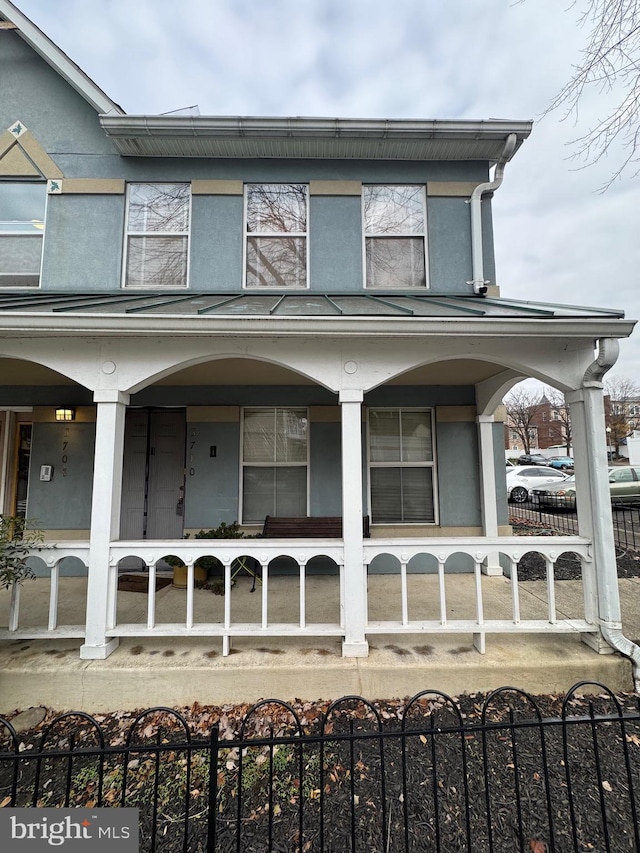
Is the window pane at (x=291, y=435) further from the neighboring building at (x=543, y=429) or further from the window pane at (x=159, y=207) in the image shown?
the neighboring building at (x=543, y=429)

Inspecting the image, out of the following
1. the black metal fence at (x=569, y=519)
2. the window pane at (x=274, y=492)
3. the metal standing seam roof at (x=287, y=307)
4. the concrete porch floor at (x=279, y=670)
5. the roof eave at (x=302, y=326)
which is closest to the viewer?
the concrete porch floor at (x=279, y=670)

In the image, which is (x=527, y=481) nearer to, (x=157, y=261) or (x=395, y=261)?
(x=395, y=261)

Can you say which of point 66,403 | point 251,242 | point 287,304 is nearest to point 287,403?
point 287,304

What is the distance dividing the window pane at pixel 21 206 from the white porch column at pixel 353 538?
5314 millimetres

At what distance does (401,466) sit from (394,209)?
3745 millimetres

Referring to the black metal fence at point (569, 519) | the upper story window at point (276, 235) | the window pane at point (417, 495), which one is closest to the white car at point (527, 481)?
the black metal fence at point (569, 519)

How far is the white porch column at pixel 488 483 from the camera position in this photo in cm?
545

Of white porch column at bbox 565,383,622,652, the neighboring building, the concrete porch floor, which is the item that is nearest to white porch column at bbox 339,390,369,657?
the concrete porch floor

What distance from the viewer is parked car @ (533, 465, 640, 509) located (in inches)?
489

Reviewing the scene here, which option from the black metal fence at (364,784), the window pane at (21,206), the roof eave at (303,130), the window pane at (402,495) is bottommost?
the black metal fence at (364,784)

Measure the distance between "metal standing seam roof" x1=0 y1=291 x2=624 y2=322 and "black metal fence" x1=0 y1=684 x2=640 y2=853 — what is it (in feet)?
9.38

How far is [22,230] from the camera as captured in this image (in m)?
5.48

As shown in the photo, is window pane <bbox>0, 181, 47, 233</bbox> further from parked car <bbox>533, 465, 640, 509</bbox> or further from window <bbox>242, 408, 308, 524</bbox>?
parked car <bbox>533, 465, 640, 509</bbox>

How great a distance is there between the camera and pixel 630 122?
10.8 feet
